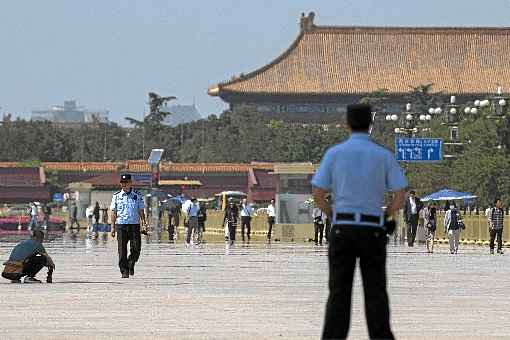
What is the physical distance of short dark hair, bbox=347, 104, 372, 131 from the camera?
11141 mm

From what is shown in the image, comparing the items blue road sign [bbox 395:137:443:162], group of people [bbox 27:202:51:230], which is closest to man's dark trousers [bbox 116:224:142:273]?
group of people [bbox 27:202:51:230]

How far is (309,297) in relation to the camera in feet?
62.5

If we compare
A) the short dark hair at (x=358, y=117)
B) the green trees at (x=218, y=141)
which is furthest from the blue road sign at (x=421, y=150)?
the short dark hair at (x=358, y=117)

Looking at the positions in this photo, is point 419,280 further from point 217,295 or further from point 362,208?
point 362,208

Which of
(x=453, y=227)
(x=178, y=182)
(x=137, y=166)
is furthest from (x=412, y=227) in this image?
(x=137, y=166)

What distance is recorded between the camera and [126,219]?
23.2 metres

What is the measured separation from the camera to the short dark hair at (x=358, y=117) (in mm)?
11141

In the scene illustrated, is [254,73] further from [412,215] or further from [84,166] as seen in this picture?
[412,215]

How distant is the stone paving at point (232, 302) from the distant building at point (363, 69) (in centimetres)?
10752

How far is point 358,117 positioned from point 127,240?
41.3 feet

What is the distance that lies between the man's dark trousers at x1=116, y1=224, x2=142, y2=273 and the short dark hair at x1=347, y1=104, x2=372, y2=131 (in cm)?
1221

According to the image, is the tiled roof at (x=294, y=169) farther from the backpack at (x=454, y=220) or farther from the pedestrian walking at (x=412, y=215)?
the backpack at (x=454, y=220)

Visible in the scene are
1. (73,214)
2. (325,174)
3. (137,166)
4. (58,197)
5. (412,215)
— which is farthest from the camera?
(137,166)

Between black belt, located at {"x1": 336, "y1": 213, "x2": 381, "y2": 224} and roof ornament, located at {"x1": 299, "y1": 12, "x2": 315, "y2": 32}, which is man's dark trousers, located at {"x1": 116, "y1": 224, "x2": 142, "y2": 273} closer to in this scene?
black belt, located at {"x1": 336, "y1": 213, "x2": 381, "y2": 224}
